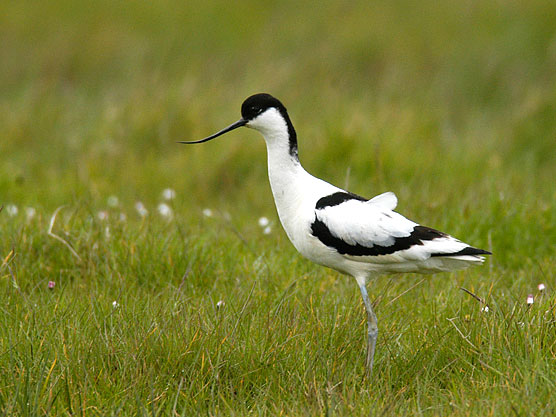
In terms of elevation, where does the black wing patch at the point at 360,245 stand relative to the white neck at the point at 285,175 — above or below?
below

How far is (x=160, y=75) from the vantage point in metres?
10.2

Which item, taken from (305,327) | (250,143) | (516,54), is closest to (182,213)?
(250,143)

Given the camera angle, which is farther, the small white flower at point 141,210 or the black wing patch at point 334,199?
the small white flower at point 141,210

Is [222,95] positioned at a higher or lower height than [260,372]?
higher

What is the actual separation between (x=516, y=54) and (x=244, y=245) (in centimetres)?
565

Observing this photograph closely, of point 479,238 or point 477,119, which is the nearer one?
point 479,238

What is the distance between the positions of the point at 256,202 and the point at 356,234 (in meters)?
3.35

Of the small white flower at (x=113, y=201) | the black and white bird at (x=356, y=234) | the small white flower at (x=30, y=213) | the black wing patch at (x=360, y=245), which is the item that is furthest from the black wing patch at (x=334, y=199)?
the small white flower at (x=113, y=201)

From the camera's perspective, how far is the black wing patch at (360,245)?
410 cm

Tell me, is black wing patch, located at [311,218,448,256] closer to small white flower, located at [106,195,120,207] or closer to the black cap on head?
the black cap on head

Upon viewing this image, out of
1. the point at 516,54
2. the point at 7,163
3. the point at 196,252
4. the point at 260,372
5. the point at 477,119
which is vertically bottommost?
the point at 260,372

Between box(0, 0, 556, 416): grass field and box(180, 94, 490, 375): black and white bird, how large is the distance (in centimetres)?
26

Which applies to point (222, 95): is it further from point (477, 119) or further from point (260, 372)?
point (260, 372)

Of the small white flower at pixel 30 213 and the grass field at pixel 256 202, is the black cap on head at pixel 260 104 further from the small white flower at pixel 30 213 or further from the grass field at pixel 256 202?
the small white flower at pixel 30 213
